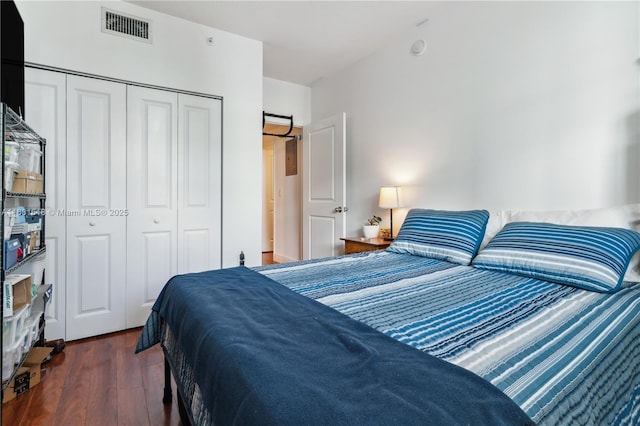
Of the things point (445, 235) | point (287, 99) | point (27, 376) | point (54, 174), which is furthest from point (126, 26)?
point (445, 235)

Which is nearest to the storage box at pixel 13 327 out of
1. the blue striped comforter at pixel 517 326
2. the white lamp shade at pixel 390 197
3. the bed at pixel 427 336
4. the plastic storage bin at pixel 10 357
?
the plastic storage bin at pixel 10 357

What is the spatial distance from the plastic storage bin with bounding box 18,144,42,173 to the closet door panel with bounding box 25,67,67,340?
0.28 metres

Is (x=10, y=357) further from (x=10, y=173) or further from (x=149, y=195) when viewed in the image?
(x=149, y=195)

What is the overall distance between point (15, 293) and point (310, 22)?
2992 millimetres

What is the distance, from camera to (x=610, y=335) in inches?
37.9

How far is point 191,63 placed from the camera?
9.58 feet

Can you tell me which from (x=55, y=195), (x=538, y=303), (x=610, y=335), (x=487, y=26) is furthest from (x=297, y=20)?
(x=610, y=335)

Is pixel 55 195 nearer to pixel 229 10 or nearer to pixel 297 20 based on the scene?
pixel 229 10

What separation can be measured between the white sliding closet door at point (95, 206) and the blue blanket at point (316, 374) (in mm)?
1809

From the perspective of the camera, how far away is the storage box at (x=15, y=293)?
1514 millimetres

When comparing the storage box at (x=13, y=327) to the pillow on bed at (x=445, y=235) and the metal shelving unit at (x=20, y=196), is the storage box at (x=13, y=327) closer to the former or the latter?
the metal shelving unit at (x=20, y=196)

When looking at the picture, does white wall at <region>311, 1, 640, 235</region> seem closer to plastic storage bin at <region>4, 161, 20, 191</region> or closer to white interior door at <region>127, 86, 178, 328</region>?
white interior door at <region>127, 86, 178, 328</region>

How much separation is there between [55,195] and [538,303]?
3.08m

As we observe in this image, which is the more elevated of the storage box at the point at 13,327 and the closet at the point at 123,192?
the closet at the point at 123,192
